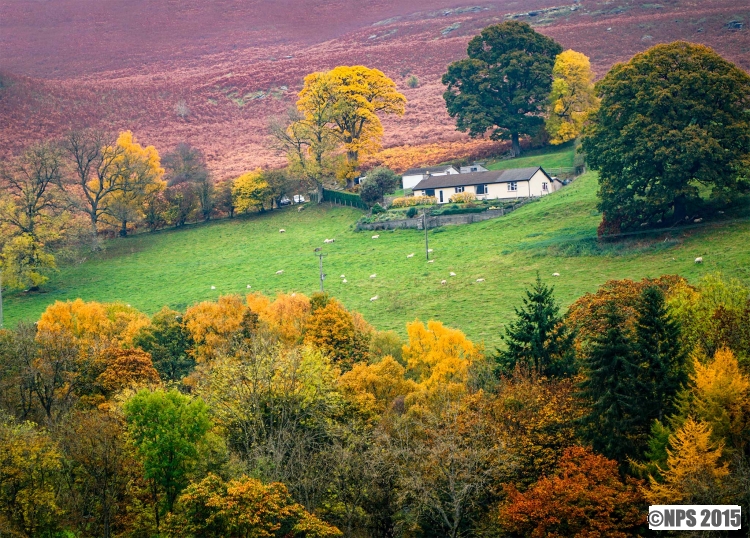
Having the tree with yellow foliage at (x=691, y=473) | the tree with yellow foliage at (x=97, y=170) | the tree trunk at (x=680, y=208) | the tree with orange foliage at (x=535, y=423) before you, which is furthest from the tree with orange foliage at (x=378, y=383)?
the tree with yellow foliage at (x=97, y=170)

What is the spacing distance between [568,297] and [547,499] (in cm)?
2410

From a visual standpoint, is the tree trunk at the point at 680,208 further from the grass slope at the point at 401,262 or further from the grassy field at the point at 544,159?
the grassy field at the point at 544,159

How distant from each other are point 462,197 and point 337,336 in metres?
32.4

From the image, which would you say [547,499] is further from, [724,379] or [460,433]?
[724,379]

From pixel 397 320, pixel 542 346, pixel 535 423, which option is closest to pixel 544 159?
pixel 397 320

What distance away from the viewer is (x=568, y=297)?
5712 cm

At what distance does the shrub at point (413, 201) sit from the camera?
271 feet

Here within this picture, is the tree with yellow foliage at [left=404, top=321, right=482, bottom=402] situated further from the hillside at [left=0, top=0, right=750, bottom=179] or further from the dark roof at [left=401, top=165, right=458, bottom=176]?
the hillside at [left=0, top=0, right=750, bottom=179]

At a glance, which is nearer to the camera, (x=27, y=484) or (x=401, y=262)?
(x=27, y=484)

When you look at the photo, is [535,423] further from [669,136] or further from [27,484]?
[669,136]

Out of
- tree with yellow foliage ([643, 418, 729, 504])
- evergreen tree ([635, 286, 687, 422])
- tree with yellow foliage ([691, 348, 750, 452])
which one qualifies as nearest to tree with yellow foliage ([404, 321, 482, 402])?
evergreen tree ([635, 286, 687, 422])

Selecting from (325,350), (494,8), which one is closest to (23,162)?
(325,350)

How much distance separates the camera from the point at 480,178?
274 feet

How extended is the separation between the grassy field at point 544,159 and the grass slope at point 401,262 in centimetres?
799
